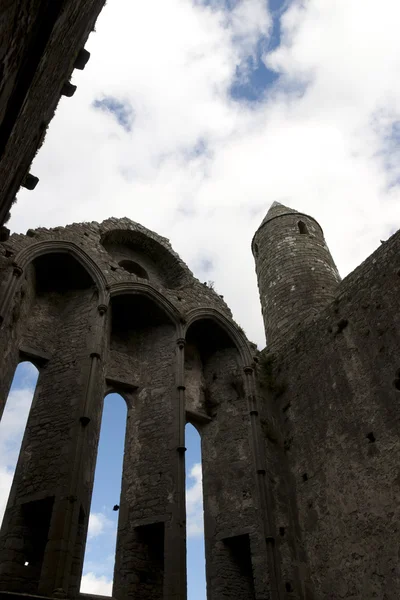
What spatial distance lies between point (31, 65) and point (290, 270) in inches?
393

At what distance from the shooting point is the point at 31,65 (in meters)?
3.36

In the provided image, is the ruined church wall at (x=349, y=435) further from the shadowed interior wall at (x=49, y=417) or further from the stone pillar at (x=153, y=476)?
the shadowed interior wall at (x=49, y=417)

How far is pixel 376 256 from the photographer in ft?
29.0

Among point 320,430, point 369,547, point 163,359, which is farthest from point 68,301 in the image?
point 369,547

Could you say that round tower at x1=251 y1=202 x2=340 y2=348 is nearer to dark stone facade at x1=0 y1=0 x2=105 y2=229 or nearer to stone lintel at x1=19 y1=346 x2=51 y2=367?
stone lintel at x1=19 y1=346 x2=51 y2=367

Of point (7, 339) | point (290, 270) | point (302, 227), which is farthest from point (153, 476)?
point (302, 227)

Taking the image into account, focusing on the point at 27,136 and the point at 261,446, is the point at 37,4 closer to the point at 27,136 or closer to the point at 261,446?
the point at 27,136

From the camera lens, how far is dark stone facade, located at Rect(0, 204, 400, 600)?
666 centimetres

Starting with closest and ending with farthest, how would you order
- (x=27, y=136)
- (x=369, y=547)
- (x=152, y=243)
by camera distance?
(x=27, y=136)
(x=369, y=547)
(x=152, y=243)

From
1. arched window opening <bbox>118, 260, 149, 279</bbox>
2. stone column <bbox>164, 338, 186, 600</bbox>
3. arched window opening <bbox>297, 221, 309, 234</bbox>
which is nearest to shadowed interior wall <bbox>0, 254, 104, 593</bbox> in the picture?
stone column <bbox>164, 338, 186, 600</bbox>

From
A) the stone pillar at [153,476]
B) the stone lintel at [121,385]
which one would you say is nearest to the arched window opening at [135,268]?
the stone pillar at [153,476]

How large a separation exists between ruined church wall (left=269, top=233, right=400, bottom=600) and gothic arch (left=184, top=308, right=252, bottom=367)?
1.11 m

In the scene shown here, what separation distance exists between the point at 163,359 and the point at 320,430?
3151 millimetres

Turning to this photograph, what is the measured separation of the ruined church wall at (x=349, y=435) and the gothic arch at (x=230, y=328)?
3.63 ft
